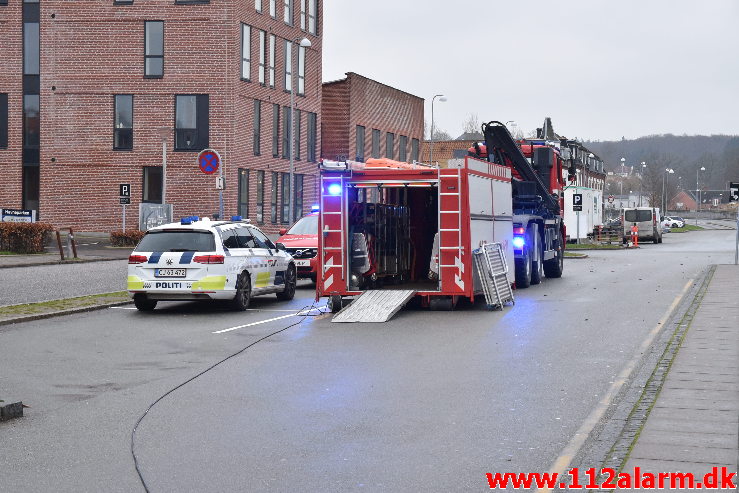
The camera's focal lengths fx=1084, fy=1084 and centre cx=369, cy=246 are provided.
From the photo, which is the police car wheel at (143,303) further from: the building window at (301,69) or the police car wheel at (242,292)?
the building window at (301,69)

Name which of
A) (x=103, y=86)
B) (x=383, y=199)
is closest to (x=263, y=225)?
(x=103, y=86)

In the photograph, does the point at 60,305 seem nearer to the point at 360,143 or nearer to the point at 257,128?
the point at 257,128

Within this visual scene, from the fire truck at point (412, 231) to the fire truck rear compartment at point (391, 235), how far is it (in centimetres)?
2

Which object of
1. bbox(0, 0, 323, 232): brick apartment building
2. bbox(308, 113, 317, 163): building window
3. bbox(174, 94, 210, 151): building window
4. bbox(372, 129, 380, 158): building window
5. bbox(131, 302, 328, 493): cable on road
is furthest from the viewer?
bbox(372, 129, 380, 158): building window

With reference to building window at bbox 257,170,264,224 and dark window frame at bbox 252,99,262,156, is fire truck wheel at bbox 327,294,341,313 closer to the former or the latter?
building window at bbox 257,170,264,224

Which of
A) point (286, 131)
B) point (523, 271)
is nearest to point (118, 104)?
point (286, 131)

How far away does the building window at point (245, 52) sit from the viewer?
5075 centimetres

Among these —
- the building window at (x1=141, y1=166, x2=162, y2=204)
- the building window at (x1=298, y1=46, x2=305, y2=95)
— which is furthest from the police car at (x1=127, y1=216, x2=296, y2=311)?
the building window at (x1=298, y1=46, x2=305, y2=95)

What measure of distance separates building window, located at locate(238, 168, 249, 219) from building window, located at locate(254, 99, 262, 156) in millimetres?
1556

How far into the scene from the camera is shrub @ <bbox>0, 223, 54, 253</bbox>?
33.0m

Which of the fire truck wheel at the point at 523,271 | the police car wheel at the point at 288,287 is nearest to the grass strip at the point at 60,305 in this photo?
the police car wheel at the point at 288,287

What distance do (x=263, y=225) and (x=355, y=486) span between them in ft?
152

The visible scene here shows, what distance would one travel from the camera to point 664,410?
8.20 metres

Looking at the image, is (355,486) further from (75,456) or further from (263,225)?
(263,225)
